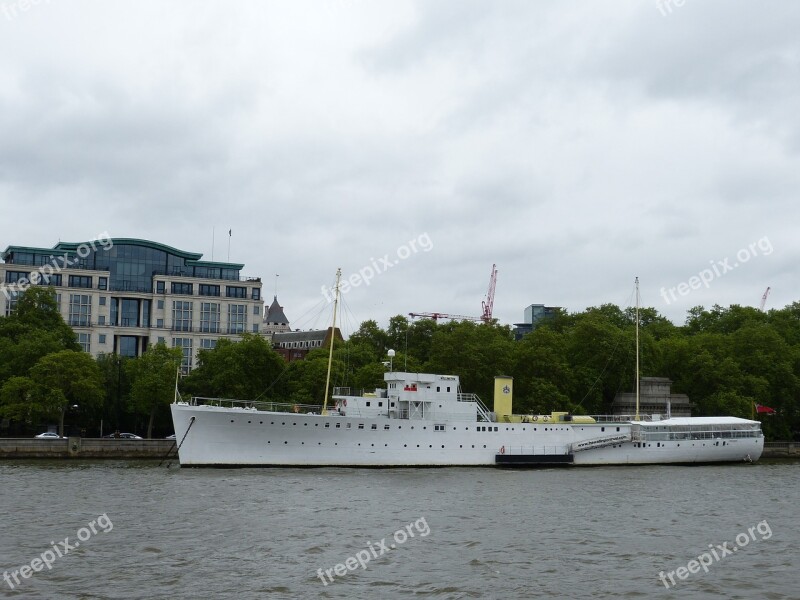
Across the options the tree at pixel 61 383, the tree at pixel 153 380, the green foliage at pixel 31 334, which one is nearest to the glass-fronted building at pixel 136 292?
the green foliage at pixel 31 334

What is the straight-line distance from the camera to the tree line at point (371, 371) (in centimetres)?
6879

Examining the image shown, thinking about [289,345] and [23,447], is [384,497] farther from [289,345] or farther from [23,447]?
[289,345]

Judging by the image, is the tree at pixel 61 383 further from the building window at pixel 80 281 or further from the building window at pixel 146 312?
the building window at pixel 146 312

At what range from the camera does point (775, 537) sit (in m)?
31.0

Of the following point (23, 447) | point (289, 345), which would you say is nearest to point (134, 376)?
point (23, 447)

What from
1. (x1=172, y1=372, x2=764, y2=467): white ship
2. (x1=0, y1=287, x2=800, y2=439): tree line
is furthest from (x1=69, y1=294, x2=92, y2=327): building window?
(x1=172, y1=372, x2=764, y2=467): white ship

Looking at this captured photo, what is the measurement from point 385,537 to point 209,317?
73.3 metres

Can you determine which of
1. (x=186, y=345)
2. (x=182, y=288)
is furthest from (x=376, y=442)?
(x=182, y=288)

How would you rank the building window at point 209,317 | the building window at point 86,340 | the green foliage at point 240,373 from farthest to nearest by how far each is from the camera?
1. the building window at point 209,317
2. the building window at point 86,340
3. the green foliage at point 240,373

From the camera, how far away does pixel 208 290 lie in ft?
328

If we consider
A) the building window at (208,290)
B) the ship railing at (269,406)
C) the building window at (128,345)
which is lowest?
the ship railing at (269,406)

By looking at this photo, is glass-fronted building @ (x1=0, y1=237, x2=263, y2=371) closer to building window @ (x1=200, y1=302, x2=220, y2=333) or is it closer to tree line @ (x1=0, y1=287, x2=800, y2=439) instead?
building window @ (x1=200, y1=302, x2=220, y2=333)

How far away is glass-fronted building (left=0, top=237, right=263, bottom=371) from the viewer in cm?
9281

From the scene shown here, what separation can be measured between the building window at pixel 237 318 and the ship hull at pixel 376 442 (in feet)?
161
